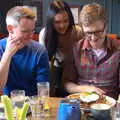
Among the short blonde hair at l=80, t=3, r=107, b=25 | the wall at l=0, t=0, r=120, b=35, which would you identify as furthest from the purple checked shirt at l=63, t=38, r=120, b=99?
the wall at l=0, t=0, r=120, b=35

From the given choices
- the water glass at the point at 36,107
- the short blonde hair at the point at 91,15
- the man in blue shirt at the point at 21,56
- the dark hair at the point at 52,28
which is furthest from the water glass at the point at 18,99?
the dark hair at the point at 52,28

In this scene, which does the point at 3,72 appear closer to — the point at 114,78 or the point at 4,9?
the point at 114,78

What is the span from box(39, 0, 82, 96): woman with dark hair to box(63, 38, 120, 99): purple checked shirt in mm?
250

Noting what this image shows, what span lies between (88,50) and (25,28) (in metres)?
0.47

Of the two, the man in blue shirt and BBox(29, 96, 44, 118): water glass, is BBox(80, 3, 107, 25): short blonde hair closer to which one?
the man in blue shirt

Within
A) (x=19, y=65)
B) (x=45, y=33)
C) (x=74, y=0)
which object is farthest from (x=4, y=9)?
(x=19, y=65)

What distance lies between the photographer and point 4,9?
16.0ft

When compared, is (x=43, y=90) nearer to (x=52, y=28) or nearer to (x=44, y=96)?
(x=44, y=96)

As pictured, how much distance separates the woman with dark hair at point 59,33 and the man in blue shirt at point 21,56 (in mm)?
315

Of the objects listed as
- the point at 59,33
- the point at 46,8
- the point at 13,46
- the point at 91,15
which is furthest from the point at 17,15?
the point at 46,8

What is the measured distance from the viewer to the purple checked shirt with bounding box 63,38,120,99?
2066mm

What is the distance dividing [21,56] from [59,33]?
554 mm

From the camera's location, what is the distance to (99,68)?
2068 millimetres

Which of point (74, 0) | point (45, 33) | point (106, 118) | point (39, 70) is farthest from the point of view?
point (74, 0)
